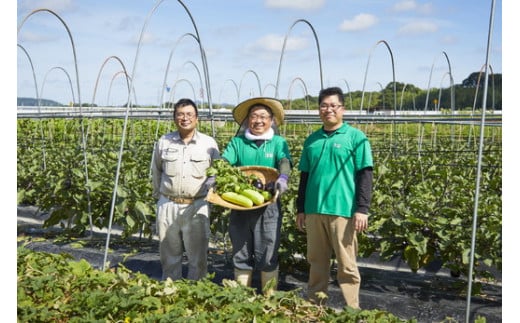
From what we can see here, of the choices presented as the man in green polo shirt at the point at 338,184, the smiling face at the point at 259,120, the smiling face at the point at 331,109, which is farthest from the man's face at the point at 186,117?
the smiling face at the point at 331,109

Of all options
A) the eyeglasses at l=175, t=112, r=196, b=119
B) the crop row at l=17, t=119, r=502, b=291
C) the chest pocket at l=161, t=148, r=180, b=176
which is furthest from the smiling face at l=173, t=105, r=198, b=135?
the crop row at l=17, t=119, r=502, b=291

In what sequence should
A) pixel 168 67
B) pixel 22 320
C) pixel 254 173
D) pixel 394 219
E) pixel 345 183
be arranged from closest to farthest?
1. pixel 22 320
2. pixel 345 183
3. pixel 254 173
4. pixel 394 219
5. pixel 168 67

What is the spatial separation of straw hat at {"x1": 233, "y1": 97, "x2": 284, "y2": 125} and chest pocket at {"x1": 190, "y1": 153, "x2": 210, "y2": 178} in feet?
1.25

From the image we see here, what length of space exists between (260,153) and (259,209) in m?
0.38

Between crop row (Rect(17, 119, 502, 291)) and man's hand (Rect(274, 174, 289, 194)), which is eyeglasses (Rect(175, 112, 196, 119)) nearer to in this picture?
man's hand (Rect(274, 174, 289, 194))

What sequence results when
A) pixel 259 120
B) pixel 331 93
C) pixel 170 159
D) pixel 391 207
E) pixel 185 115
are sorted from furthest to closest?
pixel 391 207, pixel 170 159, pixel 185 115, pixel 259 120, pixel 331 93

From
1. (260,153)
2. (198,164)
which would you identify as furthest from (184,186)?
(260,153)

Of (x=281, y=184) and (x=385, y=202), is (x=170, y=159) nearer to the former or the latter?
(x=281, y=184)

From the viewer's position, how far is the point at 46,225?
5973 mm

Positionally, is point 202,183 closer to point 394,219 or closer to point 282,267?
point 282,267

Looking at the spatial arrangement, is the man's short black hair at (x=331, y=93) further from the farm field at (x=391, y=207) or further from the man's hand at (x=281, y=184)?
the farm field at (x=391, y=207)

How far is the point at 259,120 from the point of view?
367 centimetres
